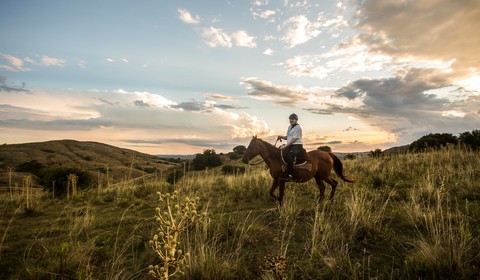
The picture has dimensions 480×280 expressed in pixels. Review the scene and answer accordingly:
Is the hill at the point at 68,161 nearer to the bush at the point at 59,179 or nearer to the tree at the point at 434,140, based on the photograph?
the bush at the point at 59,179

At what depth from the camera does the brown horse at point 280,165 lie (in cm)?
821

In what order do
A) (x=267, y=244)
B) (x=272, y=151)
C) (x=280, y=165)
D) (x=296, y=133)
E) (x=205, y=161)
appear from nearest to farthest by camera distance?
(x=267, y=244)
(x=296, y=133)
(x=280, y=165)
(x=272, y=151)
(x=205, y=161)

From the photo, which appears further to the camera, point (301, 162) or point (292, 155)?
point (301, 162)

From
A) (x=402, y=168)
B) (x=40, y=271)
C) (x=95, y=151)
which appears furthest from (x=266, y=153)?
(x=95, y=151)

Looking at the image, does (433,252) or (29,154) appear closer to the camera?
(433,252)

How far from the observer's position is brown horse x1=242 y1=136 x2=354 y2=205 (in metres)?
8.21

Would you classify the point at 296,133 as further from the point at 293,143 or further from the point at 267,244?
the point at 267,244

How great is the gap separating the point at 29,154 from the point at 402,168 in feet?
264

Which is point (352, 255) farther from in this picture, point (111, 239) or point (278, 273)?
point (111, 239)

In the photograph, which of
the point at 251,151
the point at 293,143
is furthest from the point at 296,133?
the point at 251,151

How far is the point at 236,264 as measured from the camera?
3887 millimetres

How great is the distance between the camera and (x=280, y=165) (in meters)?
8.27

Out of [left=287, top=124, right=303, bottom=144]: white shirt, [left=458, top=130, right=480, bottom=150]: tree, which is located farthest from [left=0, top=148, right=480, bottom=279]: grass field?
[left=458, top=130, right=480, bottom=150]: tree

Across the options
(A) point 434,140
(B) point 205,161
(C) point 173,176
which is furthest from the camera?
(B) point 205,161
